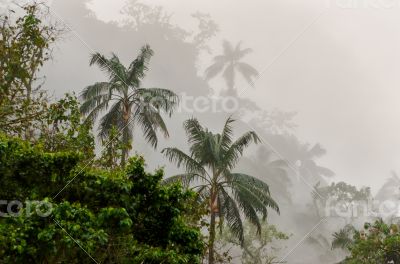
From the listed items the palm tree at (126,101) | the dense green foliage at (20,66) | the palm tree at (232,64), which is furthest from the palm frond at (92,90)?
the palm tree at (232,64)

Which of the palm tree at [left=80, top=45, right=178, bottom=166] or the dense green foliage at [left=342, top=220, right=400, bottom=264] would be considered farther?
the palm tree at [left=80, top=45, right=178, bottom=166]

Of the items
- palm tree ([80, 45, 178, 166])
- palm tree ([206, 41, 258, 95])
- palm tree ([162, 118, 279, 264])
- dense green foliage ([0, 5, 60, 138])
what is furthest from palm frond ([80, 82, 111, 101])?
palm tree ([206, 41, 258, 95])

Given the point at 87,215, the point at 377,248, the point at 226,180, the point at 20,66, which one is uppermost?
the point at 226,180

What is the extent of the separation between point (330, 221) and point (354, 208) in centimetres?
444

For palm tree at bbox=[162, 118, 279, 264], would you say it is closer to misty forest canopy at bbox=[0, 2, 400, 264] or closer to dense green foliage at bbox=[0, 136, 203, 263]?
misty forest canopy at bbox=[0, 2, 400, 264]

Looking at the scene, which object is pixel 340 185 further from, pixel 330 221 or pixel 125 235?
pixel 125 235

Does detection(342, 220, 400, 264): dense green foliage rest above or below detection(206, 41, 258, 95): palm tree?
below

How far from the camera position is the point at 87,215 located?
9.26 meters

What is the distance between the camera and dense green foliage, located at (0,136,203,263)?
29.0ft

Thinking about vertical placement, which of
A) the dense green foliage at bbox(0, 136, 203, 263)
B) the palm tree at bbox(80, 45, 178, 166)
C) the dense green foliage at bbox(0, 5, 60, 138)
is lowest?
the dense green foliage at bbox(0, 136, 203, 263)

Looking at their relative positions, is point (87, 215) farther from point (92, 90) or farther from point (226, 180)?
point (92, 90)

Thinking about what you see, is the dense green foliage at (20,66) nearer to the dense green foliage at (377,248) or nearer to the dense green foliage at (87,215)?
the dense green foliage at (87,215)

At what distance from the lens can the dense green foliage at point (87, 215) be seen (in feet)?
29.0

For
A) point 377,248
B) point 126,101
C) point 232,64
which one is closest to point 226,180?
point 126,101
